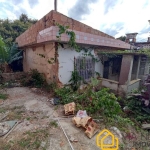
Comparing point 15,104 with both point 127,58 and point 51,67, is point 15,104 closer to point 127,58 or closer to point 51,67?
point 51,67

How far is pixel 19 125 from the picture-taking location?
2645 mm

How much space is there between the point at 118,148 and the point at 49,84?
369 centimetres

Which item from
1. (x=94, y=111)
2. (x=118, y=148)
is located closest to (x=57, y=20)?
(x=94, y=111)

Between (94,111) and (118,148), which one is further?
(94,111)

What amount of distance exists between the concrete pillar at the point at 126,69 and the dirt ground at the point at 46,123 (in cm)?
355

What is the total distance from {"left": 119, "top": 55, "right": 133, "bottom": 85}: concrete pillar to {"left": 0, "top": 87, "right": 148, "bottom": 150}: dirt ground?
355cm

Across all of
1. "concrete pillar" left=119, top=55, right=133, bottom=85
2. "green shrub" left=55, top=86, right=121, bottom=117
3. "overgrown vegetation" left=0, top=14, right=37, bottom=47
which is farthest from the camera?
"overgrown vegetation" left=0, top=14, right=37, bottom=47

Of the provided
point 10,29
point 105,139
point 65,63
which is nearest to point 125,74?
point 65,63

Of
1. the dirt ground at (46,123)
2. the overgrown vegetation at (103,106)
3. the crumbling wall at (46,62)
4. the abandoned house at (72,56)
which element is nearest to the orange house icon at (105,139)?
the dirt ground at (46,123)

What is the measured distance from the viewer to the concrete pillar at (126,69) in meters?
5.46

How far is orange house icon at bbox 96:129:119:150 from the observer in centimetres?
218

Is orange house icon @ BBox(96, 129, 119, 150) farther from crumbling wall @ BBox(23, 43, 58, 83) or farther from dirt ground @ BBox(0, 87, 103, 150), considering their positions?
crumbling wall @ BBox(23, 43, 58, 83)

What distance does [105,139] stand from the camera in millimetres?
2357

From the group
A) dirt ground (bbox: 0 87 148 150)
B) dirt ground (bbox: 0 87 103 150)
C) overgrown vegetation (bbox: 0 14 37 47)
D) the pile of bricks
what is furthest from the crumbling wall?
overgrown vegetation (bbox: 0 14 37 47)
